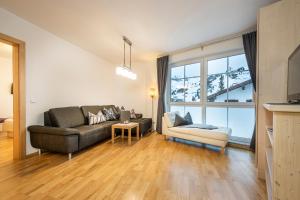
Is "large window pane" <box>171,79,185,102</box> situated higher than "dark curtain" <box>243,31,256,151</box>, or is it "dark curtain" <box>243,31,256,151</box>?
"dark curtain" <box>243,31,256,151</box>

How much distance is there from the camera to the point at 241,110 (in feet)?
11.3

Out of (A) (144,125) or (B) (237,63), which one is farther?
(A) (144,125)

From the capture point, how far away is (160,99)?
4664mm

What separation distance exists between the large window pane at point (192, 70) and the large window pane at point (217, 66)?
0.33 m

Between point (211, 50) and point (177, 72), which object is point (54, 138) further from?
point (211, 50)

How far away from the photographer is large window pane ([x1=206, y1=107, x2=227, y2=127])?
3711 millimetres

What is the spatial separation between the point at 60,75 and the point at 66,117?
3.58 feet

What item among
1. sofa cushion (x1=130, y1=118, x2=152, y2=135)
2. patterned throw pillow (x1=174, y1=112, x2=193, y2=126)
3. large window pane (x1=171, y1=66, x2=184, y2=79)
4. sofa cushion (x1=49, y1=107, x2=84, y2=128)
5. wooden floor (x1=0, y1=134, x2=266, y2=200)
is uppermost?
large window pane (x1=171, y1=66, x2=184, y2=79)

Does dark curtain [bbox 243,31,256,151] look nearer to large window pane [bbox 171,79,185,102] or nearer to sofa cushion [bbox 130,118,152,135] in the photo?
large window pane [bbox 171,79,185,102]

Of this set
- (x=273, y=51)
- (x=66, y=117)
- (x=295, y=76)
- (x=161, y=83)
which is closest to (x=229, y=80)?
(x=273, y=51)

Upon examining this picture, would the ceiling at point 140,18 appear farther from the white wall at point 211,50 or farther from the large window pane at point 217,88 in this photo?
the large window pane at point 217,88

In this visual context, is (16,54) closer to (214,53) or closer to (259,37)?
(259,37)

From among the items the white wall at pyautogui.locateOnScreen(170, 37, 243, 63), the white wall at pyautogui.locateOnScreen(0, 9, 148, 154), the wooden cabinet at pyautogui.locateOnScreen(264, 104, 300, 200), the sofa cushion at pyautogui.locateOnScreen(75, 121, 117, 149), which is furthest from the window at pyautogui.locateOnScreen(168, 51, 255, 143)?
the wooden cabinet at pyautogui.locateOnScreen(264, 104, 300, 200)

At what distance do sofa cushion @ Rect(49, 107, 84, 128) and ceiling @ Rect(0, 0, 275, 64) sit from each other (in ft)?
5.87
